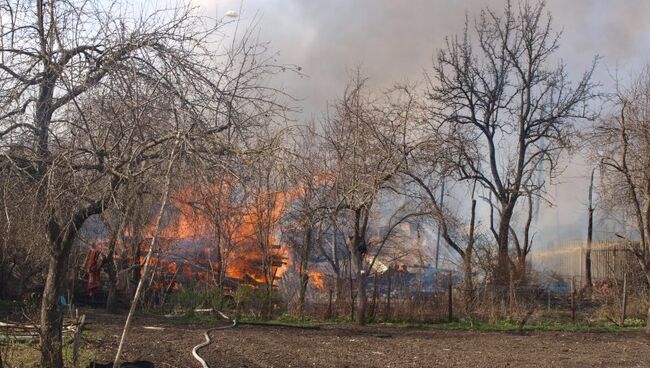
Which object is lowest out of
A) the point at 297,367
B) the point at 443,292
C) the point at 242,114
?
the point at 297,367

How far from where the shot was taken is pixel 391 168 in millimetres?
18344

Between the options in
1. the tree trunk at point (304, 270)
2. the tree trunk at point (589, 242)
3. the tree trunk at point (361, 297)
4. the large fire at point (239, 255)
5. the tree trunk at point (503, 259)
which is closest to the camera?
the tree trunk at point (361, 297)

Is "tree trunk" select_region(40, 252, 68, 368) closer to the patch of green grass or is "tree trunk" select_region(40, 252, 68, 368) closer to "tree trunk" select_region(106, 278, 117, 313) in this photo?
"tree trunk" select_region(106, 278, 117, 313)

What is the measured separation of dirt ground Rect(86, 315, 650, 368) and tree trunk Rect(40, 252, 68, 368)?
189cm

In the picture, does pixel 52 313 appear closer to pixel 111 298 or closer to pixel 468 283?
pixel 111 298

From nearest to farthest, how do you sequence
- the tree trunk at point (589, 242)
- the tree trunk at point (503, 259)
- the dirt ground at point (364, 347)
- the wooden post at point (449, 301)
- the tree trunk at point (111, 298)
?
the dirt ground at point (364, 347) < the tree trunk at point (111, 298) < the wooden post at point (449, 301) < the tree trunk at point (503, 259) < the tree trunk at point (589, 242)

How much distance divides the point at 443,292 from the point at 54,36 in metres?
16.1

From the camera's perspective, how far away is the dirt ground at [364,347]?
11.2 metres

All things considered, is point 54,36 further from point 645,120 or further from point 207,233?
point 645,120

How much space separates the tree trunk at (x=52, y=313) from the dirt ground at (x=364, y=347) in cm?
189

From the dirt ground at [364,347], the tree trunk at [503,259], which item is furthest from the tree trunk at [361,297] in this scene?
the tree trunk at [503,259]

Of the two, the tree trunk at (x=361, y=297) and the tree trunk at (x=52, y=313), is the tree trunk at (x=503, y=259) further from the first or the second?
the tree trunk at (x=52, y=313)

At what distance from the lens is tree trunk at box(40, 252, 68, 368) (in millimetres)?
8281

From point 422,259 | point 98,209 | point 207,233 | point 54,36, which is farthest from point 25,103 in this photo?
point 422,259
